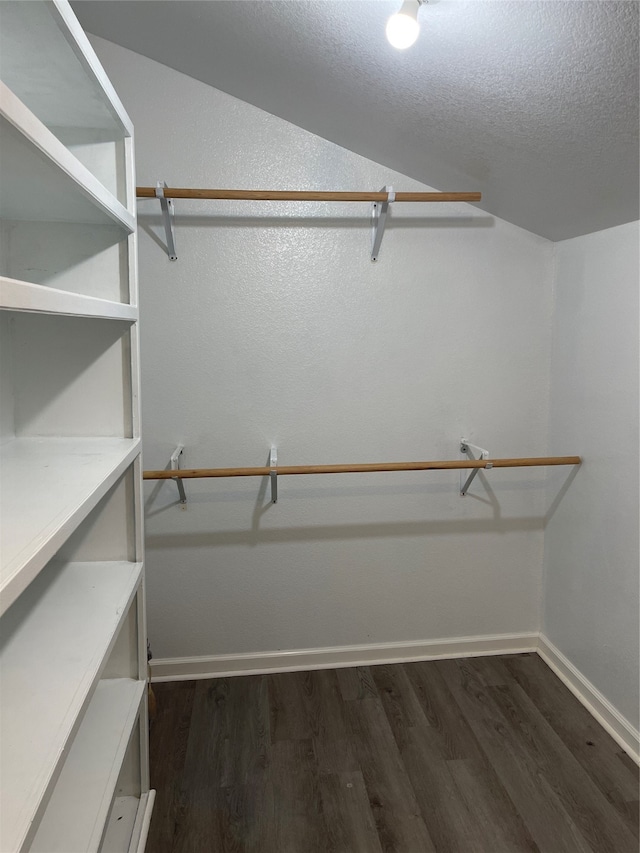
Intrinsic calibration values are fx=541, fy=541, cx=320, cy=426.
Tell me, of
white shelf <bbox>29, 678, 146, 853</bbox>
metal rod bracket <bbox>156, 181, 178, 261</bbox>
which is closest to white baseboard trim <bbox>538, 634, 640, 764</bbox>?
white shelf <bbox>29, 678, 146, 853</bbox>

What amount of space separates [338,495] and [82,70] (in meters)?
1.56

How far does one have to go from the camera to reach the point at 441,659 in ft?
7.52

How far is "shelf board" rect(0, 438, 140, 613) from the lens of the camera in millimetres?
743

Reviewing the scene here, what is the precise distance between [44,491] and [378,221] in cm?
146

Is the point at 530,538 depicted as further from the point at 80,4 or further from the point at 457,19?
the point at 80,4

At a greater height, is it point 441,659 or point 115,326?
point 115,326

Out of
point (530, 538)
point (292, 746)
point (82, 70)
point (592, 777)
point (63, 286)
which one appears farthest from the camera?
point (530, 538)

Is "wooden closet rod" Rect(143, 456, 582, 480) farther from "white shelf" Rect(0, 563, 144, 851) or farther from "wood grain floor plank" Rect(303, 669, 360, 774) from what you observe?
"wood grain floor plank" Rect(303, 669, 360, 774)

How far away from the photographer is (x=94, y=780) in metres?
1.16

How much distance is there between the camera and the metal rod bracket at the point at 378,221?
6.15 feet

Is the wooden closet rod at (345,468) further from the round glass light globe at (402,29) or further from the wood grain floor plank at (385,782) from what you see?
the round glass light globe at (402,29)

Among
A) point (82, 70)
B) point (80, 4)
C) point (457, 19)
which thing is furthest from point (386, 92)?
point (80, 4)

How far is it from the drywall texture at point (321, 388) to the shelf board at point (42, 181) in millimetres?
652

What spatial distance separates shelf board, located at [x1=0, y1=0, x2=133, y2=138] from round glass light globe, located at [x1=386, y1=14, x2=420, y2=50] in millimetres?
598
